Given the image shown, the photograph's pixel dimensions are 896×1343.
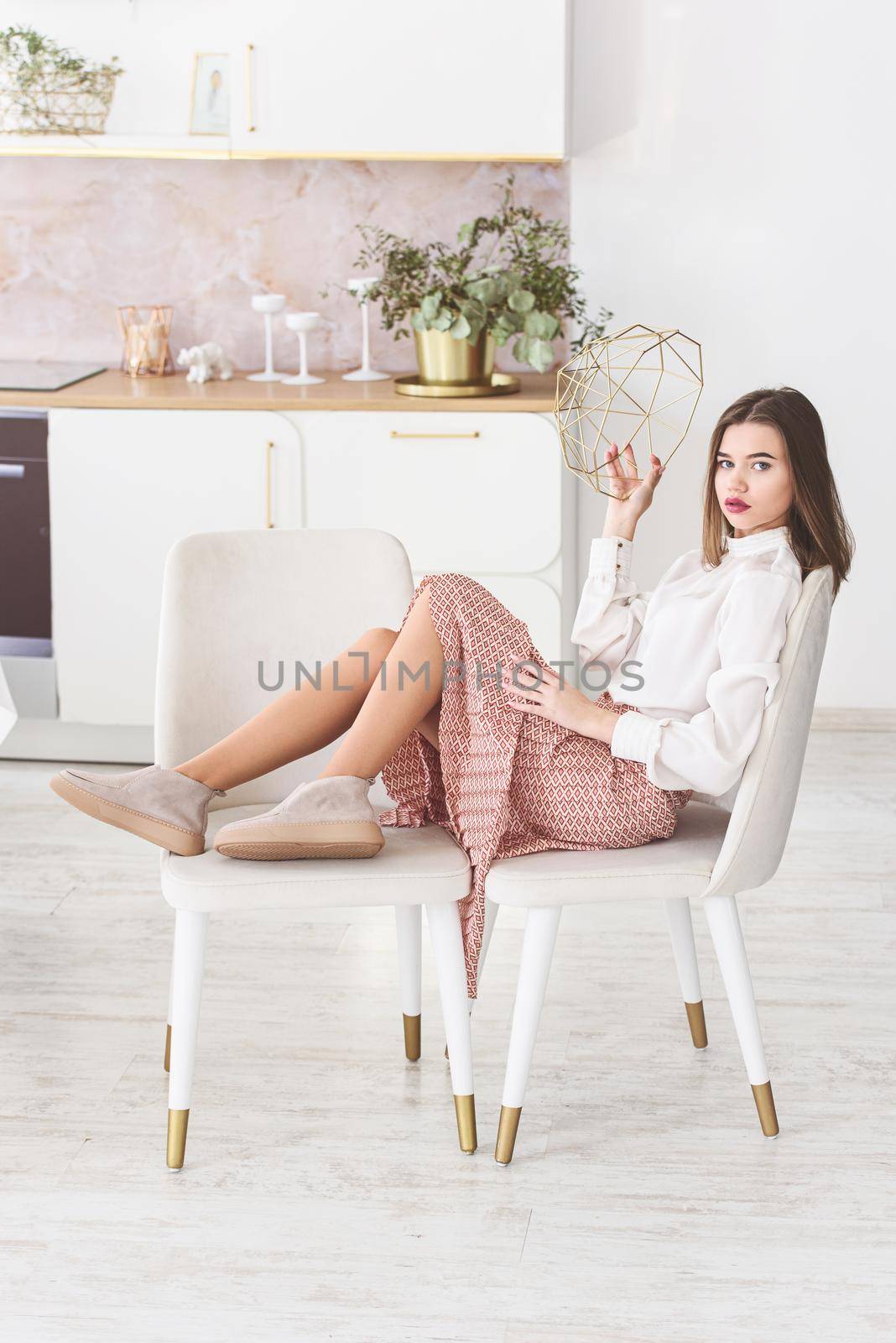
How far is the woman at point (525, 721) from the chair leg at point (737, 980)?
0.13m

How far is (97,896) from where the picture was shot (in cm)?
291

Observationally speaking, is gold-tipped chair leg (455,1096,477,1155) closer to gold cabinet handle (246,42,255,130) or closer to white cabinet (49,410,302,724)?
white cabinet (49,410,302,724)

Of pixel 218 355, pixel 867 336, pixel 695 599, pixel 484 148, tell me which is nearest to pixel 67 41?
pixel 218 355

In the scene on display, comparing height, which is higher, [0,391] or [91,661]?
[0,391]

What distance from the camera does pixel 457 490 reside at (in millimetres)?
3451

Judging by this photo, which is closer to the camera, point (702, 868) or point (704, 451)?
point (702, 868)

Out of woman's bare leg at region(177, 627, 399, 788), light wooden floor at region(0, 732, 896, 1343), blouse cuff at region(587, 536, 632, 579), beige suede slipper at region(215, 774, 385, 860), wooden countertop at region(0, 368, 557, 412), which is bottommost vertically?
light wooden floor at region(0, 732, 896, 1343)

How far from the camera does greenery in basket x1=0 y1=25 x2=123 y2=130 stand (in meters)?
3.46

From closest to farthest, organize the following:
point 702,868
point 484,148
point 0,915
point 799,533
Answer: point 702,868, point 799,533, point 0,915, point 484,148

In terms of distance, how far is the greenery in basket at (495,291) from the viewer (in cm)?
338

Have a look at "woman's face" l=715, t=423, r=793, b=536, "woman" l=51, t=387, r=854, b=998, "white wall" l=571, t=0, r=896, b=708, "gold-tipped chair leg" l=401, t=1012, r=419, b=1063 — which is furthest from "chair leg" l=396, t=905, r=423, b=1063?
"white wall" l=571, t=0, r=896, b=708

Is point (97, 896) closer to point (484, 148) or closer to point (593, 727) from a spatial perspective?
point (593, 727)

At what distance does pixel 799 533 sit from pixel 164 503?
183cm

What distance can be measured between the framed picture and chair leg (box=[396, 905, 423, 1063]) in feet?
6.87
